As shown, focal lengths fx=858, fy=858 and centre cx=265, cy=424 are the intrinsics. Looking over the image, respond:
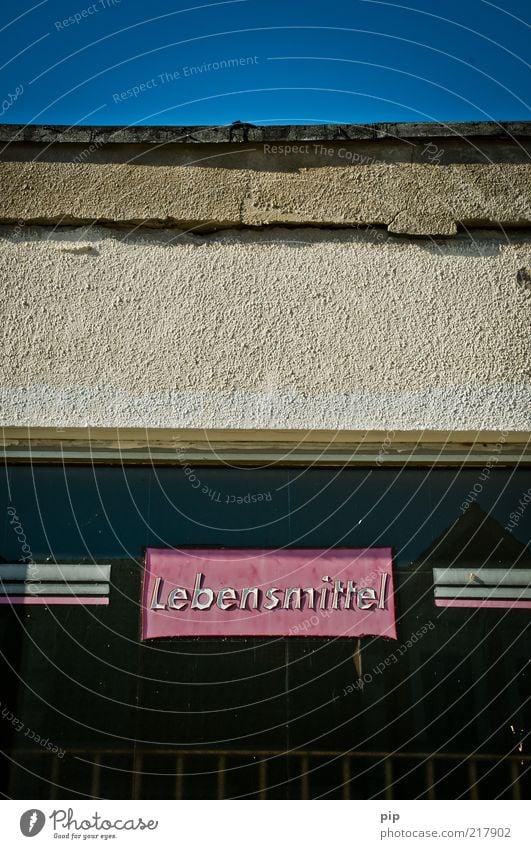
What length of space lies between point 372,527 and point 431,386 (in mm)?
704

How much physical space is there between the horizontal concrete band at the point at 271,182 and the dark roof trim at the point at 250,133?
0.01m

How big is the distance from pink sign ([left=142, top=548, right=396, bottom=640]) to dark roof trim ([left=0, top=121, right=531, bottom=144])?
195 cm

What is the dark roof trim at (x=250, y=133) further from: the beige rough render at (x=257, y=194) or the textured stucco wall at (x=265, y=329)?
the textured stucco wall at (x=265, y=329)

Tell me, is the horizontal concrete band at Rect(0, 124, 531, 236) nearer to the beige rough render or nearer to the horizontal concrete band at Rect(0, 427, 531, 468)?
the beige rough render

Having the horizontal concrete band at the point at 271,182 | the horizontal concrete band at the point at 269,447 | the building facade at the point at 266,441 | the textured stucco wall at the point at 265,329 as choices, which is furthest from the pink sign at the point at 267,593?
the horizontal concrete band at the point at 271,182

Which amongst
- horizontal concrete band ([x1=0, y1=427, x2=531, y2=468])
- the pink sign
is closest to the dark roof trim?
horizontal concrete band ([x1=0, y1=427, x2=531, y2=468])

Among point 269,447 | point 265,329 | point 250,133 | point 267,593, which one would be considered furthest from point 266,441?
point 250,133

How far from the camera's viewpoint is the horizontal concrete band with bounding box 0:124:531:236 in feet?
13.4

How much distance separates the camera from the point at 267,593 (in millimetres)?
3816

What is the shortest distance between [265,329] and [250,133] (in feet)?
3.16

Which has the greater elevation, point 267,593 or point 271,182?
point 271,182

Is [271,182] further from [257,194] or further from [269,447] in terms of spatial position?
[269,447]

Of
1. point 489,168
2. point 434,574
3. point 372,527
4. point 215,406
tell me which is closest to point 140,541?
point 215,406
